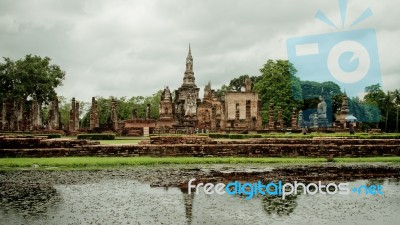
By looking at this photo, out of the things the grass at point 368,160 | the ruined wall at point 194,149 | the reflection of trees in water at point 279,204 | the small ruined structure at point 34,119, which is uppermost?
the small ruined structure at point 34,119

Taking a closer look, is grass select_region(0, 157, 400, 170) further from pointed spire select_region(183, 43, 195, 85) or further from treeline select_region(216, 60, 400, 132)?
pointed spire select_region(183, 43, 195, 85)

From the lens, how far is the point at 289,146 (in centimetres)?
1875

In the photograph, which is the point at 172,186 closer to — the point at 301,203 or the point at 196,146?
the point at 301,203

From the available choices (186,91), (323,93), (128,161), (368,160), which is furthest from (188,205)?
(323,93)

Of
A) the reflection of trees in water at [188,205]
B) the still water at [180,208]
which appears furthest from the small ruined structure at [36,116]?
the reflection of trees in water at [188,205]

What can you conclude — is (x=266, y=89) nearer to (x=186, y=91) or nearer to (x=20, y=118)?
(x=186, y=91)

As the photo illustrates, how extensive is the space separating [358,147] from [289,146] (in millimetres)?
3409

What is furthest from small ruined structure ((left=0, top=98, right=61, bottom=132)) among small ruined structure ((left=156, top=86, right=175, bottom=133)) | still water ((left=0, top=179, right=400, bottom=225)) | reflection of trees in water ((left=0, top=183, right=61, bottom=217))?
still water ((left=0, top=179, right=400, bottom=225))

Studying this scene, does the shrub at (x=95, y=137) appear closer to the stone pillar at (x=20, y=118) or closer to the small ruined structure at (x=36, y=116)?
A: the small ruined structure at (x=36, y=116)

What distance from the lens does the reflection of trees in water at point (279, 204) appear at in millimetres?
7562

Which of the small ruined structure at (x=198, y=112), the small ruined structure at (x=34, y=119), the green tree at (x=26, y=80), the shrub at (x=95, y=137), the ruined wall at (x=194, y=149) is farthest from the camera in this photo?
the green tree at (x=26, y=80)

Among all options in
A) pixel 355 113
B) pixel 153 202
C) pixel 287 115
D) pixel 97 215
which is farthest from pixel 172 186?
pixel 355 113

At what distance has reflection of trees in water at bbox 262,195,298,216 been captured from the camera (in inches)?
298

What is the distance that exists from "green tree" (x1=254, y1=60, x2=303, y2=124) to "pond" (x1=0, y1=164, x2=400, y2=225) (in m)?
47.3
